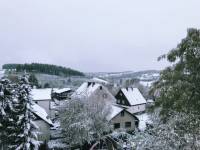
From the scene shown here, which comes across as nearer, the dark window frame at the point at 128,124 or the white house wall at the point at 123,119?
the white house wall at the point at 123,119

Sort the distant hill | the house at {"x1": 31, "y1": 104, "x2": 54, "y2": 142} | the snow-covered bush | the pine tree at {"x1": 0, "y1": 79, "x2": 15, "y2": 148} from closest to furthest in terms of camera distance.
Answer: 1. the pine tree at {"x1": 0, "y1": 79, "x2": 15, "y2": 148}
2. the snow-covered bush
3. the house at {"x1": 31, "y1": 104, "x2": 54, "y2": 142}
4. the distant hill

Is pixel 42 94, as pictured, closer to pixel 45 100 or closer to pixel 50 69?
pixel 45 100

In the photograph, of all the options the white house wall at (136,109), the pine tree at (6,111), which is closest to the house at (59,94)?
the white house wall at (136,109)

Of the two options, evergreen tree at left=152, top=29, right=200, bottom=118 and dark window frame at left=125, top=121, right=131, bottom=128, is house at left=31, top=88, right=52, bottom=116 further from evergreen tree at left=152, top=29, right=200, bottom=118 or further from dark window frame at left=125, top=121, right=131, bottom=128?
evergreen tree at left=152, top=29, right=200, bottom=118

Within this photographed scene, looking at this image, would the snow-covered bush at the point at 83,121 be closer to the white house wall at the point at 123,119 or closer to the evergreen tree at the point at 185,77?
the white house wall at the point at 123,119

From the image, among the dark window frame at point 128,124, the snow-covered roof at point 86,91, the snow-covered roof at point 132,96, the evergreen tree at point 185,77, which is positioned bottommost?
the dark window frame at point 128,124

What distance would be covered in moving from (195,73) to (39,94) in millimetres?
41608

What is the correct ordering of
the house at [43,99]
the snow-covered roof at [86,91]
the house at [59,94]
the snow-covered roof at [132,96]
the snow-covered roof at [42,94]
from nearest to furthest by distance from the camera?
the snow-covered roof at [86,91], the house at [43,99], the snow-covered roof at [42,94], the snow-covered roof at [132,96], the house at [59,94]

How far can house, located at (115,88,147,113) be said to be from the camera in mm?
50719

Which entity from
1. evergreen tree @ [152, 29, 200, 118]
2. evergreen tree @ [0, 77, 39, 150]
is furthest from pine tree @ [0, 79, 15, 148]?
evergreen tree @ [152, 29, 200, 118]

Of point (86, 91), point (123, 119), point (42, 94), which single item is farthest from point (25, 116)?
point (42, 94)

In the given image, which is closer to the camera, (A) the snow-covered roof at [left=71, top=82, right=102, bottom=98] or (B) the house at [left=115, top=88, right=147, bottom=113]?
(A) the snow-covered roof at [left=71, top=82, right=102, bottom=98]

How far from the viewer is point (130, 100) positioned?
51.2 metres

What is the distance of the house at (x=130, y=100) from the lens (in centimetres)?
5072
